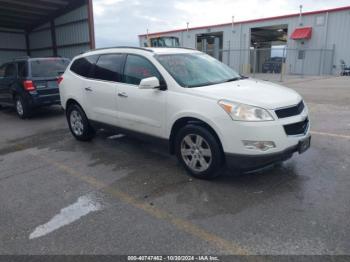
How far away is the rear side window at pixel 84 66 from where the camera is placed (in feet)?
19.1

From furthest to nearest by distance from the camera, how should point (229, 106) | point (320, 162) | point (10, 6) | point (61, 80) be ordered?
1. point (10, 6)
2. point (61, 80)
3. point (320, 162)
4. point (229, 106)

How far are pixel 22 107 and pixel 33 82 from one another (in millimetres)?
980

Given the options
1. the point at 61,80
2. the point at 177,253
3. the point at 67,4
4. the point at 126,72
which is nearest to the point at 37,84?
the point at 61,80

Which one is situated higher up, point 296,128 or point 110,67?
point 110,67

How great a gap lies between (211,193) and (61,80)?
4386mm

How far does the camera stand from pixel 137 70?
16.0 feet

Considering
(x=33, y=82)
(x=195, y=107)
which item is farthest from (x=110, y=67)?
(x=33, y=82)

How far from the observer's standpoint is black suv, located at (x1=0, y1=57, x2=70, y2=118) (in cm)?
850

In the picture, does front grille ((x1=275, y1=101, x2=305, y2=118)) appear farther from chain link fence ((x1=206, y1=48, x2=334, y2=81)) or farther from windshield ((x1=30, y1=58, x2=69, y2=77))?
chain link fence ((x1=206, y1=48, x2=334, y2=81))

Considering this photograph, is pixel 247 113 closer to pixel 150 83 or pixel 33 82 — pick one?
pixel 150 83

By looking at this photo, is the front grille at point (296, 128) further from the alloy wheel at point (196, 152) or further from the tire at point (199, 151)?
the alloy wheel at point (196, 152)

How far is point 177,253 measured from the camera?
2705mm

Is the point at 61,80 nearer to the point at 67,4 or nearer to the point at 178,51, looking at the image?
the point at 178,51

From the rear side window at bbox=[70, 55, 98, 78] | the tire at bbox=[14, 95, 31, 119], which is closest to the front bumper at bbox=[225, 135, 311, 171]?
the rear side window at bbox=[70, 55, 98, 78]
